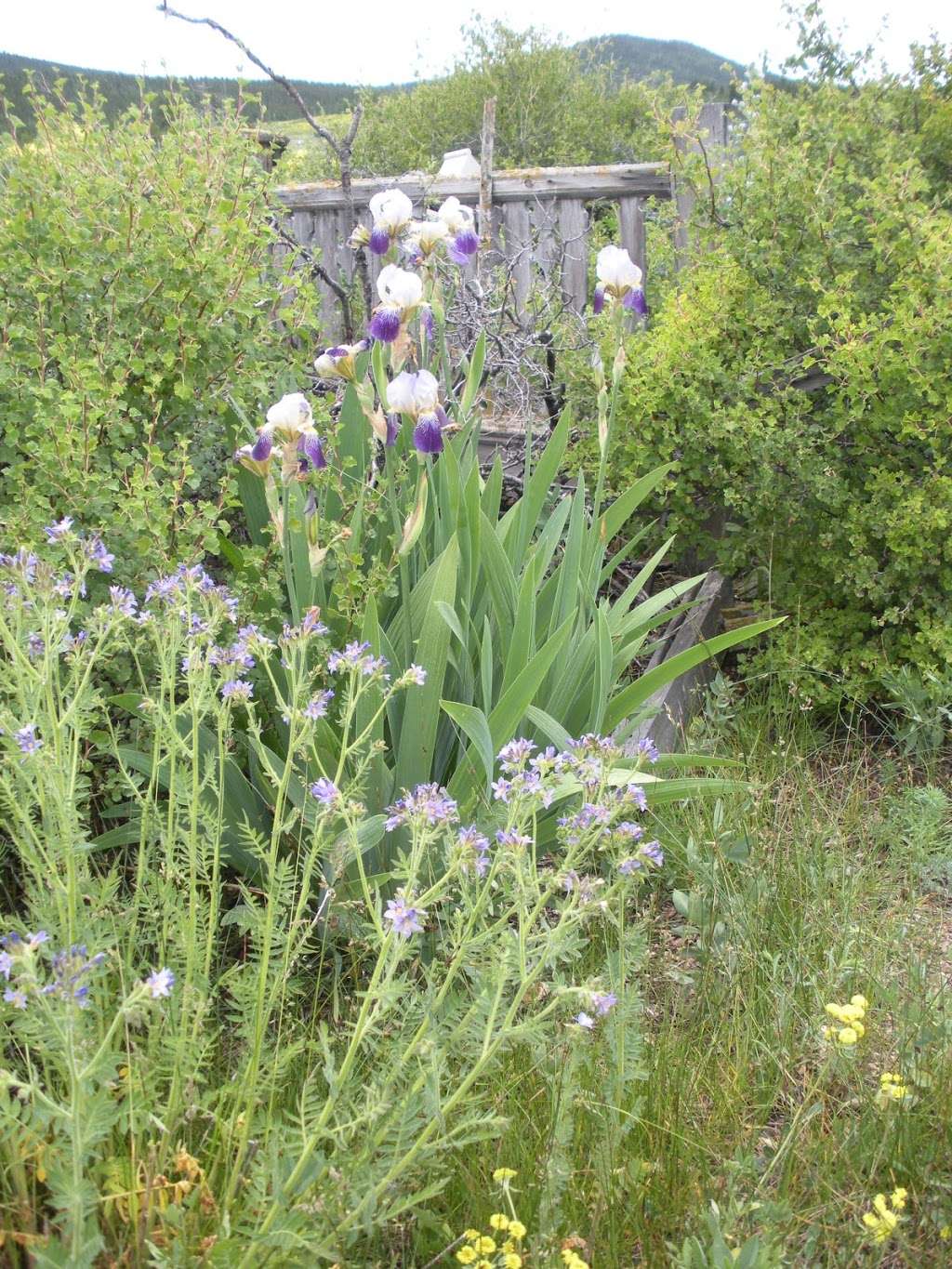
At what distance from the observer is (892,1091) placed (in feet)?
5.16

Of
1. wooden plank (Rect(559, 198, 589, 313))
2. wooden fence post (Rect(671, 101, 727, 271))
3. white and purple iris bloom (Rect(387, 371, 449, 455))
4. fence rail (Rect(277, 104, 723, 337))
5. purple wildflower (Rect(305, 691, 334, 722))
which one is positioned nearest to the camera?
purple wildflower (Rect(305, 691, 334, 722))

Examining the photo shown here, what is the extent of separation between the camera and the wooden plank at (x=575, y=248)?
5.66 meters

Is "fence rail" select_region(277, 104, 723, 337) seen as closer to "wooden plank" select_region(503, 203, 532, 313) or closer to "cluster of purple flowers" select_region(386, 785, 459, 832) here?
"wooden plank" select_region(503, 203, 532, 313)

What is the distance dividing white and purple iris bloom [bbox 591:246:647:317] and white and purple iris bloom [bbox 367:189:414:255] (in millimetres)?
442

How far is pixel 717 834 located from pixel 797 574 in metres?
1.36

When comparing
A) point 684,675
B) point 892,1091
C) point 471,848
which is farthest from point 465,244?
point 892,1091

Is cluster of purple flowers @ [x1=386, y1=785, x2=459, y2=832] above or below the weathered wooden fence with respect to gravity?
below

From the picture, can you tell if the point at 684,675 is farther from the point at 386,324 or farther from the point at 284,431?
the point at 284,431

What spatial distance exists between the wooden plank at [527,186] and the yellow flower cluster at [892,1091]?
13.7ft

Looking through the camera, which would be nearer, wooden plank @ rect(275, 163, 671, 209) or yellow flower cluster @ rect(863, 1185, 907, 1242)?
yellow flower cluster @ rect(863, 1185, 907, 1242)

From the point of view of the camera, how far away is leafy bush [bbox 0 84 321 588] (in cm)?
223

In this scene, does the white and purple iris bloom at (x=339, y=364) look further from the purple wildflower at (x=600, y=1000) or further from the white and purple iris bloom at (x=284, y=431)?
the purple wildflower at (x=600, y=1000)

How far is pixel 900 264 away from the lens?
Answer: 3281 millimetres

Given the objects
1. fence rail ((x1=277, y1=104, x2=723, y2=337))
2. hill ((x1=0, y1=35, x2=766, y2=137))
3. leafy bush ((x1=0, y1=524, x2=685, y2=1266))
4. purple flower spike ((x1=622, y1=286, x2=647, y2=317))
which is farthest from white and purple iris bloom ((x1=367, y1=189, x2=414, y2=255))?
hill ((x1=0, y1=35, x2=766, y2=137))
